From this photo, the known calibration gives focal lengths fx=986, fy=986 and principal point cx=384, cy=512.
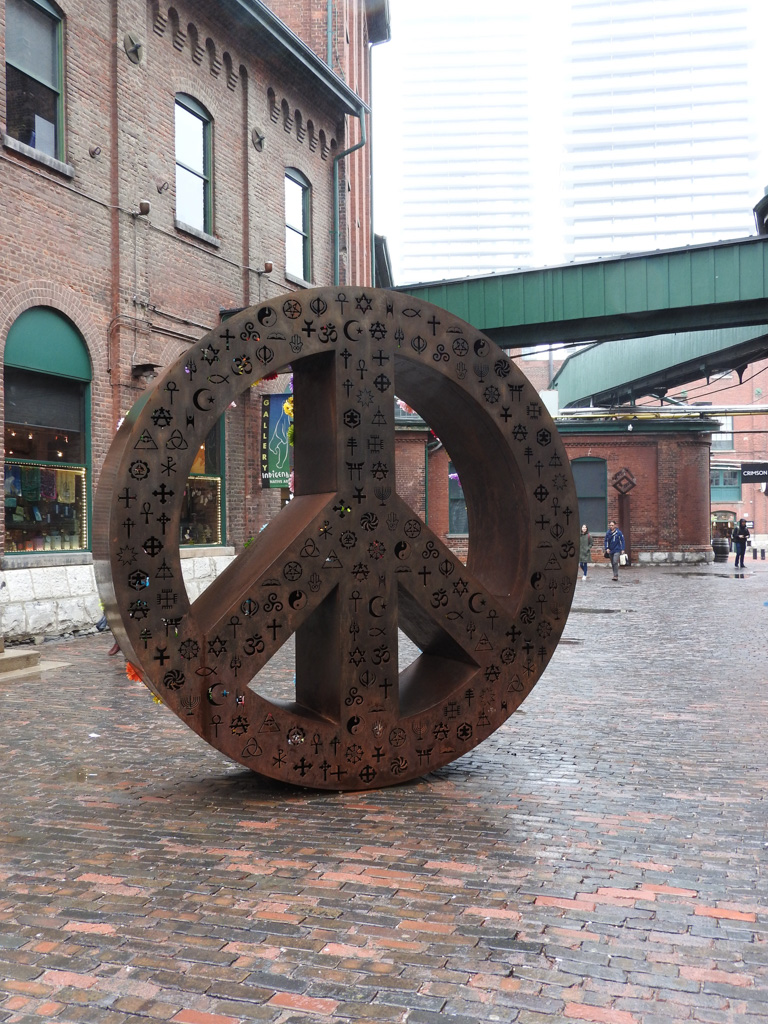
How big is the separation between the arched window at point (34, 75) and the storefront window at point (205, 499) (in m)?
5.24

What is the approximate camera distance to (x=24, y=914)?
3.86 m

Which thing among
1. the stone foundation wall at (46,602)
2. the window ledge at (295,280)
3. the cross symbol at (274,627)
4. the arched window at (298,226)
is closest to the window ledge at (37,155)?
the stone foundation wall at (46,602)

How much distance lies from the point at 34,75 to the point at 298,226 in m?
7.37

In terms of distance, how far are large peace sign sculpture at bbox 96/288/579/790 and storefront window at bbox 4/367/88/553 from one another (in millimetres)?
7687

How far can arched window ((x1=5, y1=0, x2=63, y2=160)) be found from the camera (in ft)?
40.6

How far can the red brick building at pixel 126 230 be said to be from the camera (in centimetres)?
1253

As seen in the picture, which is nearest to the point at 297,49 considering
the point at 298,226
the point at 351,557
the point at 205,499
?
the point at 298,226

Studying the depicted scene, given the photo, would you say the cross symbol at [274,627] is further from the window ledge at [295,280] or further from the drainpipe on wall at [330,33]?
the drainpipe on wall at [330,33]

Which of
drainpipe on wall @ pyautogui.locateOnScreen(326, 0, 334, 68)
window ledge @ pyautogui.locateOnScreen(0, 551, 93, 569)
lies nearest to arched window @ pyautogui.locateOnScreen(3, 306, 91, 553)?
window ledge @ pyautogui.locateOnScreen(0, 551, 93, 569)

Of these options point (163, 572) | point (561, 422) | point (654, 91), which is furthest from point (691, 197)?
point (163, 572)

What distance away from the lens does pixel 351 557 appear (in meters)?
5.59

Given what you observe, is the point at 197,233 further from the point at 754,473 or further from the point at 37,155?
the point at 754,473

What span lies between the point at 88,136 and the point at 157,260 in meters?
2.05

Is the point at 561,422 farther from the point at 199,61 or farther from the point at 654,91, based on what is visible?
the point at 654,91
